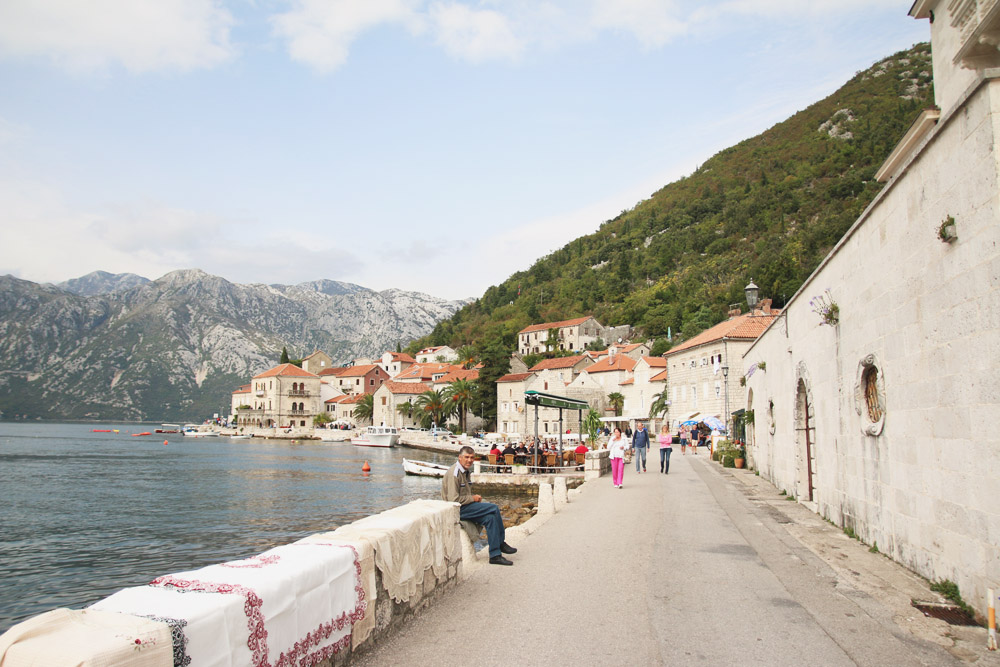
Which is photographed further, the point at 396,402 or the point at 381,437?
the point at 396,402

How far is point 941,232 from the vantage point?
260 inches

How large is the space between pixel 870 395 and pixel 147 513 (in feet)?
87.3

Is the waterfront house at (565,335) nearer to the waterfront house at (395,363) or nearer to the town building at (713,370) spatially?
the waterfront house at (395,363)

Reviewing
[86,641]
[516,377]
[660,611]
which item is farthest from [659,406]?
[86,641]

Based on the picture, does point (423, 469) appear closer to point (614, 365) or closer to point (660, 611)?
point (614, 365)

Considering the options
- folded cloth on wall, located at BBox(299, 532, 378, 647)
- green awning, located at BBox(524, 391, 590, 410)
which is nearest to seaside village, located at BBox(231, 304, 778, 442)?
green awning, located at BBox(524, 391, 590, 410)

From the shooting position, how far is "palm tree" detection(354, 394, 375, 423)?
10194cm

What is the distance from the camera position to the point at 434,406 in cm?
8575

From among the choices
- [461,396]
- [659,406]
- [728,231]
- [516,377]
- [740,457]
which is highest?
[728,231]

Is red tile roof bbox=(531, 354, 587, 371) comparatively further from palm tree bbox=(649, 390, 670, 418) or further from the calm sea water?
the calm sea water

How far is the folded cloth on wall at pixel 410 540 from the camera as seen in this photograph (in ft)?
18.2

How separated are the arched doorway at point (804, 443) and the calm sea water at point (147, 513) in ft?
46.7

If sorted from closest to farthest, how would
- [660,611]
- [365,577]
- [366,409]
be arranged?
[365,577]
[660,611]
[366,409]

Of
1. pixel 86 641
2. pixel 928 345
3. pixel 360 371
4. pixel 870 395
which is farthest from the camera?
pixel 360 371
